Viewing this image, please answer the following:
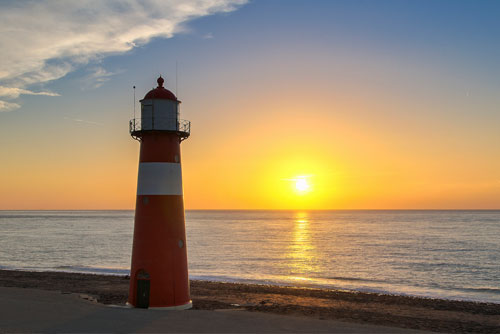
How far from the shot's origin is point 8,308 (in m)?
13.1

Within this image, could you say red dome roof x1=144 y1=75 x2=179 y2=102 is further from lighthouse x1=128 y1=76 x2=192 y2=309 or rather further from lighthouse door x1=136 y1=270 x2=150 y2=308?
lighthouse door x1=136 y1=270 x2=150 y2=308

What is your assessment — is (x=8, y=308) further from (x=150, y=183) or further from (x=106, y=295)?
(x=106, y=295)

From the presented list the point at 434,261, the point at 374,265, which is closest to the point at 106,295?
the point at 374,265

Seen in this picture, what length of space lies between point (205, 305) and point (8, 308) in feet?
24.5

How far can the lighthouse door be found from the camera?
1432 cm

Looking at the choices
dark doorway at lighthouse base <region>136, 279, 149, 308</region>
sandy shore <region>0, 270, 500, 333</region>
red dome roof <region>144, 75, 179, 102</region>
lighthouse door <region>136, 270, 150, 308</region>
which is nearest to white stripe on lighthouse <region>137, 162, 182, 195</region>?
red dome roof <region>144, 75, 179, 102</region>

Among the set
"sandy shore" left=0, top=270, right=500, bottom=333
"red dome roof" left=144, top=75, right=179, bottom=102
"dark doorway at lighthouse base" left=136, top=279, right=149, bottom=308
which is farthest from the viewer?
"sandy shore" left=0, top=270, right=500, bottom=333

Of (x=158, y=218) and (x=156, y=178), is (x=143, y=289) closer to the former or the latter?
(x=158, y=218)

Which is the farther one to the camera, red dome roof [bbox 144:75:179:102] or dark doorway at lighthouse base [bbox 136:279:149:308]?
red dome roof [bbox 144:75:179:102]

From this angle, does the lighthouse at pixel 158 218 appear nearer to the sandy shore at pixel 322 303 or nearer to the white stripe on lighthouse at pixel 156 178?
the white stripe on lighthouse at pixel 156 178

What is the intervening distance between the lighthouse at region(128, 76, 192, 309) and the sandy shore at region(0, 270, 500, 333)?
3145mm

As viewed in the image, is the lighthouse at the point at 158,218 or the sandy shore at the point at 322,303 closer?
the lighthouse at the point at 158,218

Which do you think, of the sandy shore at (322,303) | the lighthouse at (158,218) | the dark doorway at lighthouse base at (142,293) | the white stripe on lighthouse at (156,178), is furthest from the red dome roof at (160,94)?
the sandy shore at (322,303)

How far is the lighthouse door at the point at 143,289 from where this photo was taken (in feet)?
47.0
